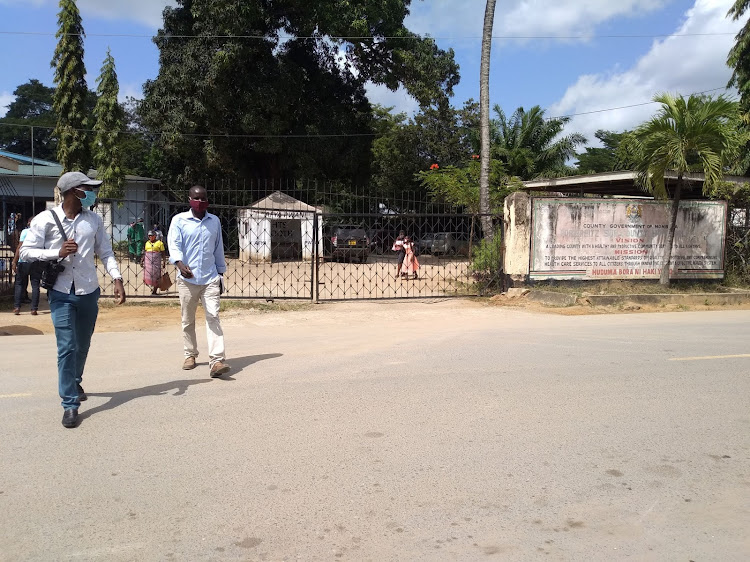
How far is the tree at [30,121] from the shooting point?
55562mm

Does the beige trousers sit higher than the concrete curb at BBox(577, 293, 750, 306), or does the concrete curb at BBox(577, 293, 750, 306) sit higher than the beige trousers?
the beige trousers

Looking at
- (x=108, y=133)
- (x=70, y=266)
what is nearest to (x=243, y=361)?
(x=70, y=266)

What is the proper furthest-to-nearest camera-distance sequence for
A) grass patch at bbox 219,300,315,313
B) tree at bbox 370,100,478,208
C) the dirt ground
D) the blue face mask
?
tree at bbox 370,100,478,208 < grass patch at bbox 219,300,315,313 < the dirt ground < the blue face mask

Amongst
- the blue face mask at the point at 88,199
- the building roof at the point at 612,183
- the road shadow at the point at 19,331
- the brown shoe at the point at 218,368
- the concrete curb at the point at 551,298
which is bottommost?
the road shadow at the point at 19,331

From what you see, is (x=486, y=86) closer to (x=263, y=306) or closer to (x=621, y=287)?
(x=621, y=287)

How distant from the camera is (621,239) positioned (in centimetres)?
1428

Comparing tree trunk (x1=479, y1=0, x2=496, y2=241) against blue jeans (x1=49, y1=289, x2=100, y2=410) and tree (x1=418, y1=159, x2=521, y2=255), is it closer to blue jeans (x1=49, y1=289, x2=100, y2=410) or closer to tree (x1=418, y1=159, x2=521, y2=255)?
tree (x1=418, y1=159, x2=521, y2=255)

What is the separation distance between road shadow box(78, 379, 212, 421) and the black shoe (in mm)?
254

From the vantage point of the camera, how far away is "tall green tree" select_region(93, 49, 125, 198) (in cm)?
2784

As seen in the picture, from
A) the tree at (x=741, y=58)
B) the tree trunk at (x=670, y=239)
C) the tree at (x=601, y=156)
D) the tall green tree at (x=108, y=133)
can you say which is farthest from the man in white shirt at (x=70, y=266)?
the tree at (x=601, y=156)

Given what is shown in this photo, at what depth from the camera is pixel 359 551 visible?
10.4 ft

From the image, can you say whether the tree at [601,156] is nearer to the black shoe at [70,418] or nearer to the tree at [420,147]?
the tree at [420,147]

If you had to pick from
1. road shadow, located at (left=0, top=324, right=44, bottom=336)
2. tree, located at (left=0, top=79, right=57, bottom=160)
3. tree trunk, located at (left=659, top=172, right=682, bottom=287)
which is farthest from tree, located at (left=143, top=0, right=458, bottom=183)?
tree, located at (left=0, top=79, right=57, bottom=160)

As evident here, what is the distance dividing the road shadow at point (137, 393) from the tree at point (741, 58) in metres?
28.0
